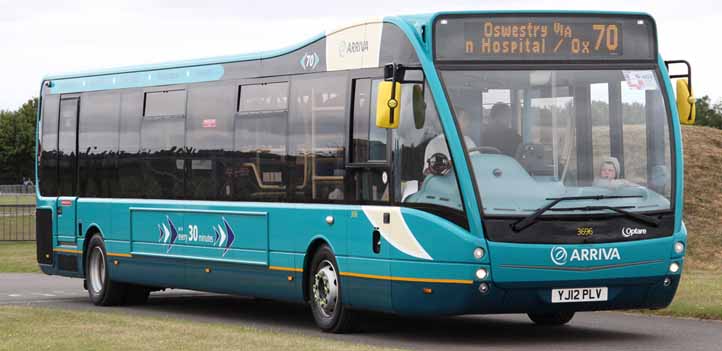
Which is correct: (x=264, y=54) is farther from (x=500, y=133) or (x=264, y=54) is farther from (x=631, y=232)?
(x=631, y=232)

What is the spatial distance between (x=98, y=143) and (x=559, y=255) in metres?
9.58

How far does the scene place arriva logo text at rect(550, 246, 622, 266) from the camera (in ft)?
48.0

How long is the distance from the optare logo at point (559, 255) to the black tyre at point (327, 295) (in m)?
2.54

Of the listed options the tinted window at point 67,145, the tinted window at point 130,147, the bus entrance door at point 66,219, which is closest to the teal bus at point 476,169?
the tinted window at point 130,147

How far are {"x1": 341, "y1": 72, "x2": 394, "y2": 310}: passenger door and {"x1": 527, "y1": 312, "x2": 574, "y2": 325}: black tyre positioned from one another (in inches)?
95.4

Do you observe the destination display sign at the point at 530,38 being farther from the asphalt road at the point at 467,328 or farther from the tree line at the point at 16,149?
the tree line at the point at 16,149

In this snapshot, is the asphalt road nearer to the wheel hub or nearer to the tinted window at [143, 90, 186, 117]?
the wheel hub

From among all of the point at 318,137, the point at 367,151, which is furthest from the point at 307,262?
the point at 367,151

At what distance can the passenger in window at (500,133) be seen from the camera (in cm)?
1477

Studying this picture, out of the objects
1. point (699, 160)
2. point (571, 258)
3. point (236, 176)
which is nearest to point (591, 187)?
point (571, 258)

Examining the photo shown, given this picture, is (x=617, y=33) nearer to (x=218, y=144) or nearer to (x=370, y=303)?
(x=370, y=303)

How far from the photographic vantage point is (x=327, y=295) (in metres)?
16.6

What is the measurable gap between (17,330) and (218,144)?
415 cm

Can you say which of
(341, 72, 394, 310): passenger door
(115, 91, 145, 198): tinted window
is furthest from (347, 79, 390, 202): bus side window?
(115, 91, 145, 198): tinted window
